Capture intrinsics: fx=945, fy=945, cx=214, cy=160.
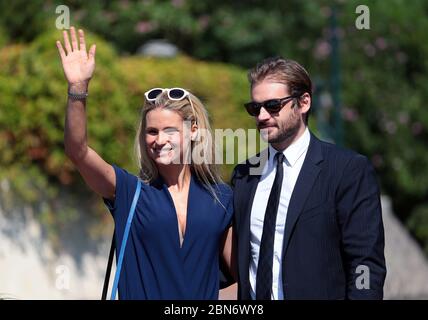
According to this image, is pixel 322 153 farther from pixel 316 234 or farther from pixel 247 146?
pixel 247 146

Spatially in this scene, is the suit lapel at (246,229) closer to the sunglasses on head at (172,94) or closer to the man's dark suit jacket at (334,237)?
the man's dark suit jacket at (334,237)

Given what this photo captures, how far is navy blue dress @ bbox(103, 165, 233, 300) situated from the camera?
3418 millimetres

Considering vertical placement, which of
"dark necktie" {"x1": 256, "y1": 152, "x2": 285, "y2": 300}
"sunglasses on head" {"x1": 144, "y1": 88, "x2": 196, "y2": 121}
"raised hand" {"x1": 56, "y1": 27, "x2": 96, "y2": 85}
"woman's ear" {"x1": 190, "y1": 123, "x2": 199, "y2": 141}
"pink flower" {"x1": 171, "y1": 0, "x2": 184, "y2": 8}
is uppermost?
"pink flower" {"x1": 171, "y1": 0, "x2": 184, "y2": 8}

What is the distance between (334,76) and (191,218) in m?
8.80

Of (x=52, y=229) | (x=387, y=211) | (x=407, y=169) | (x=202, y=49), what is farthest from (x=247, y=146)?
(x=407, y=169)

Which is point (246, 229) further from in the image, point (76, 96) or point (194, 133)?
point (76, 96)

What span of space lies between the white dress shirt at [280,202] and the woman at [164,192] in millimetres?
141

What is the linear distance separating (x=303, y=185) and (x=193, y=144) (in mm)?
476

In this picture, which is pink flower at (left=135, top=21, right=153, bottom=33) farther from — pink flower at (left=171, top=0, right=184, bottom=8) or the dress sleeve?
the dress sleeve

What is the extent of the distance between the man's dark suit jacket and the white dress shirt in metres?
0.03

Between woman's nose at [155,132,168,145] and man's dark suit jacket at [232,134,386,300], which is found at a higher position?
woman's nose at [155,132,168,145]

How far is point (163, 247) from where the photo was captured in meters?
3.42

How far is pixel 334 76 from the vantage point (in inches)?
475

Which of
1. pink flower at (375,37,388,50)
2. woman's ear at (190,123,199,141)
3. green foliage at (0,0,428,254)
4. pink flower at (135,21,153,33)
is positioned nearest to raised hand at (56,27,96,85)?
woman's ear at (190,123,199,141)
